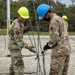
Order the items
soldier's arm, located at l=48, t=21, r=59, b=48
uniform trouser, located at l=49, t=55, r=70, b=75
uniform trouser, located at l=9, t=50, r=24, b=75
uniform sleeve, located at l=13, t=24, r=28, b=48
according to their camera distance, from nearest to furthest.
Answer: soldier's arm, located at l=48, t=21, r=59, b=48
uniform trouser, located at l=49, t=55, r=70, b=75
uniform sleeve, located at l=13, t=24, r=28, b=48
uniform trouser, located at l=9, t=50, r=24, b=75

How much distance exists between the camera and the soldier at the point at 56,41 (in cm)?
591

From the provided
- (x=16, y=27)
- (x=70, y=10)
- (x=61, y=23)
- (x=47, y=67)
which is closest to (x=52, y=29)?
(x=61, y=23)

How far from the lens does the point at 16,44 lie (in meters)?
7.14

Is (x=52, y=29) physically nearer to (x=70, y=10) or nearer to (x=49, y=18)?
(x=49, y=18)

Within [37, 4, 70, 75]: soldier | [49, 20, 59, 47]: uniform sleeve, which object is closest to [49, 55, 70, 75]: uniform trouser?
[37, 4, 70, 75]: soldier

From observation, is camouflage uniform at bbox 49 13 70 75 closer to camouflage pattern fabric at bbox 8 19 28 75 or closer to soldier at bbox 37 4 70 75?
soldier at bbox 37 4 70 75

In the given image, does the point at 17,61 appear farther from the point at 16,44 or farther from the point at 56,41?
the point at 56,41

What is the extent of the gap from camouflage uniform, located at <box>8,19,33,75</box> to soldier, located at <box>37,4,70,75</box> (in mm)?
1135

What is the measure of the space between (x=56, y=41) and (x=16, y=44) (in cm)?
145

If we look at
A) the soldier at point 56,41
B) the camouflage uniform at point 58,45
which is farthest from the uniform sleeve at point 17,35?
the camouflage uniform at point 58,45

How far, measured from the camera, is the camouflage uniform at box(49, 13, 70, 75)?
5.91 metres

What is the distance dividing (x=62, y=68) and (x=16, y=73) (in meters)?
1.49

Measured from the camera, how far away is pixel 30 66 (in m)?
9.70

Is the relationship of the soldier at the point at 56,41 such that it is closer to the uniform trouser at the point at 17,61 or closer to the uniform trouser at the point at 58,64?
the uniform trouser at the point at 58,64
